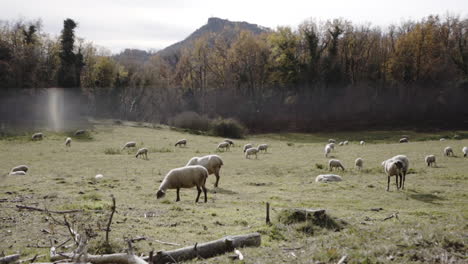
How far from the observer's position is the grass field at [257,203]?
845cm

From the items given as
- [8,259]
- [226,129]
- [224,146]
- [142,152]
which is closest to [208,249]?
[8,259]

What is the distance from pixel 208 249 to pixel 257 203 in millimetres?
6992

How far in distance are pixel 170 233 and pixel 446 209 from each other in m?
10.6

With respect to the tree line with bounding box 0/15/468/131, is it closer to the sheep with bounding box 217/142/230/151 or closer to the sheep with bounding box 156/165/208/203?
the sheep with bounding box 217/142/230/151

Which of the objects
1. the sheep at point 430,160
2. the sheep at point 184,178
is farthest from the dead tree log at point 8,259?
the sheep at point 430,160

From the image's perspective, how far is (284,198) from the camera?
1658cm

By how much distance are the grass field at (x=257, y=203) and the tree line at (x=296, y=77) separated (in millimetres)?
35752

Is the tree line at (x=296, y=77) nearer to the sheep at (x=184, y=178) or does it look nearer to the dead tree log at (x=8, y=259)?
the sheep at (x=184, y=178)

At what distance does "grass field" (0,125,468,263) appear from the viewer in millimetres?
8445

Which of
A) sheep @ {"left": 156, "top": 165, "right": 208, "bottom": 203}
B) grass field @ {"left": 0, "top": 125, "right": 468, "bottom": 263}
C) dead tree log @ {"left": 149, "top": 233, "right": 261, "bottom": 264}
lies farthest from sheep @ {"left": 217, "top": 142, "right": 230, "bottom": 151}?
dead tree log @ {"left": 149, "top": 233, "right": 261, "bottom": 264}

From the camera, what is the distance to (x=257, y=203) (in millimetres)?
15219

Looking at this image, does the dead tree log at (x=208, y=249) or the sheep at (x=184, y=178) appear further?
the sheep at (x=184, y=178)

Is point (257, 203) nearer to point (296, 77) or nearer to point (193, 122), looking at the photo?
point (193, 122)

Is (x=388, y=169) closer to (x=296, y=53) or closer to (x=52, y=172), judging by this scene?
(x=52, y=172)
